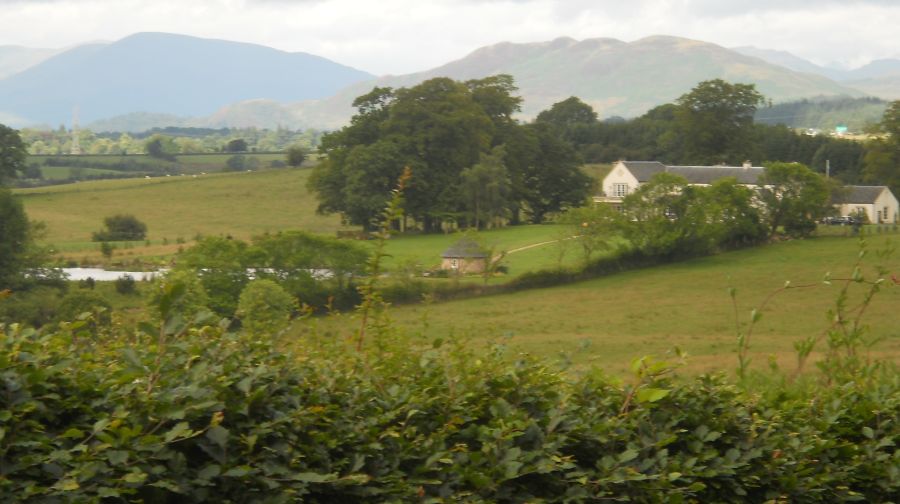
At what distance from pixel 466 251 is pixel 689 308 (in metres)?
14.8

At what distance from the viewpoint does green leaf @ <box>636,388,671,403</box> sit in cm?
479

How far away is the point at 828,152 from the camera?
104938mm

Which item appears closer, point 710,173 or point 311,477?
point 311,477

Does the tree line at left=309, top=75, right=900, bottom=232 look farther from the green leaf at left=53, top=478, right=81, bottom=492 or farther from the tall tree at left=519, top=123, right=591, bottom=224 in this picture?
the green leaf at left=53, top=478, right=81, bottom=492

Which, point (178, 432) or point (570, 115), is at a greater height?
point (570, 115)

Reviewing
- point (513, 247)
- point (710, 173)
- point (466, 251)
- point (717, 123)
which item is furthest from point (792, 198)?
point (717, 123)

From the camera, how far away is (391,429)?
427 centimetres

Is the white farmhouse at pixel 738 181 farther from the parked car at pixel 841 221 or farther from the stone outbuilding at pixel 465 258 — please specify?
the stone outbuilding at pixel 465 258

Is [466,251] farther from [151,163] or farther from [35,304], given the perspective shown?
[151,163]

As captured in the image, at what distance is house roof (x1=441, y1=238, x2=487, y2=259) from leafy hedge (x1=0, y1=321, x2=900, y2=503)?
173ft

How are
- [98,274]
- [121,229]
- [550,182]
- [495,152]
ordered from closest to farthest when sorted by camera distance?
1. [98,274]
2. [121,229]
3. [495,152]
4. [550,182]

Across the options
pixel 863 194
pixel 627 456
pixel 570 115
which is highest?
pixel 570 115

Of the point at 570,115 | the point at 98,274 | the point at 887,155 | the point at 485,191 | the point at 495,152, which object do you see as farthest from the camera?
the point at 570,115

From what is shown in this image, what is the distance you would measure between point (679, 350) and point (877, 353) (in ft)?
96.7
